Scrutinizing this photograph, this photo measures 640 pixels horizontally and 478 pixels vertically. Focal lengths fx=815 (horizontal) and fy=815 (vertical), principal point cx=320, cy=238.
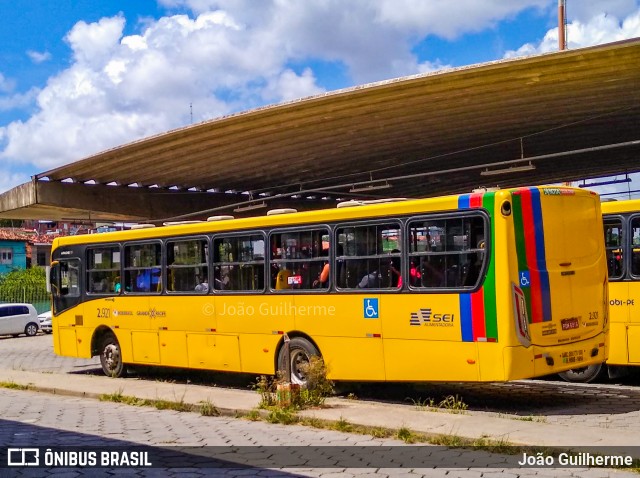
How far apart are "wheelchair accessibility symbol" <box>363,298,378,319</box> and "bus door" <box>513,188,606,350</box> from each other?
241cm

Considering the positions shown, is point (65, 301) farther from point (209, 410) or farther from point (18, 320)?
point (18, 320)

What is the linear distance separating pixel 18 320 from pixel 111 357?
72.6 ft

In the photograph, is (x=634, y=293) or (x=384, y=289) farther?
(x=634, y=293)

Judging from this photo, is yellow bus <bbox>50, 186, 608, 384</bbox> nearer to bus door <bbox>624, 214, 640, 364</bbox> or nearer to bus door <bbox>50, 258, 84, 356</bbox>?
bus door <bbox>624, 214, 640, 364</bbox>

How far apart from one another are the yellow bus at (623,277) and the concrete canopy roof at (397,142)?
3642mm

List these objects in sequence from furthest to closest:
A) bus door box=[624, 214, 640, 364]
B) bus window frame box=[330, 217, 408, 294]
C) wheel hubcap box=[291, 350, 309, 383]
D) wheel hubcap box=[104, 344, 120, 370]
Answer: wheel hubcap box=[104, 344, 120, 370] → wheel hubcap box=[291, 350, 309, 383] → bus door box=[624, 214, 640, 364] → bus window frame box=[330, 217, 408, 294]

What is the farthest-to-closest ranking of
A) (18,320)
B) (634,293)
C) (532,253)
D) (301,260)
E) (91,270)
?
(18,320) → (91,270) → (301,260) → (634,293) → (532,253)

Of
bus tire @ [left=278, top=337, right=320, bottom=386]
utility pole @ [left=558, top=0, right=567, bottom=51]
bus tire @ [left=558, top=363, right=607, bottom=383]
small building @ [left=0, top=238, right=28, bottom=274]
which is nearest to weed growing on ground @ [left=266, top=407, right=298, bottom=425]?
bus tire @ [left=278, top=337, right=320, bottom=386]

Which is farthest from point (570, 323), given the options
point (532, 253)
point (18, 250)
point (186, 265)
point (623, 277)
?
point (18, 250)

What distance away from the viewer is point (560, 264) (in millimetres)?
11234

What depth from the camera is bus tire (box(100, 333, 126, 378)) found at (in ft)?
56.6

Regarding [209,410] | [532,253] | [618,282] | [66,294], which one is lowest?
[209,410]

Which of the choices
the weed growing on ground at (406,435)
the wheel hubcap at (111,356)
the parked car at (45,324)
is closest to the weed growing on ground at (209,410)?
the weed growing on ground at (406,435)

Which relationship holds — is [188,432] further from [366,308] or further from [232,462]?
[366,308]
